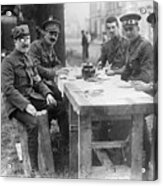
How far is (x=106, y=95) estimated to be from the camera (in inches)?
85.4

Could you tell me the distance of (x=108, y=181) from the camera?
7.18ft

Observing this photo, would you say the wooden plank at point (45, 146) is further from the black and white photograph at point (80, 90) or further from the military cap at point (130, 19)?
the military cap at point (130, 19)

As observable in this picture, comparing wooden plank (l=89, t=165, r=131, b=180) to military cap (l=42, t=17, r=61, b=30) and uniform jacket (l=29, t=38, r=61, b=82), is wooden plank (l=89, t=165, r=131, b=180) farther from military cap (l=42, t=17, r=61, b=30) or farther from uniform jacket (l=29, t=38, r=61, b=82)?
military cap (l=42, t=17, r=61, b=30)

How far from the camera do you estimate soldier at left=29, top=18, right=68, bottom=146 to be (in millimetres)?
2229

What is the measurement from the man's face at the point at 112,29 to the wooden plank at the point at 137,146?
1.06 ft

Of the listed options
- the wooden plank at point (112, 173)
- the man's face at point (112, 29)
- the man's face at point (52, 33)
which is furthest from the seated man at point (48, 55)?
the wooden plank at point (112, 173)

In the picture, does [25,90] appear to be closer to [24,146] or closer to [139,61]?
[24,146]

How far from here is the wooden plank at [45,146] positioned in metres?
2.25

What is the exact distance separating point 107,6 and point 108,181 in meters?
0.68

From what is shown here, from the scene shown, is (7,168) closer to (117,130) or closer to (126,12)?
(117,130)

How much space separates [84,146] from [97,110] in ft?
0.50

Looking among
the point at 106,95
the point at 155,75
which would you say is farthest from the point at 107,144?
the point at 155,75

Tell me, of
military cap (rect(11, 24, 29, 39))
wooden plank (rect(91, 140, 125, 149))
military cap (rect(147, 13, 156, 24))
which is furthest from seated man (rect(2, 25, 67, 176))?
military cap (rect(147, 13, 156, 24))

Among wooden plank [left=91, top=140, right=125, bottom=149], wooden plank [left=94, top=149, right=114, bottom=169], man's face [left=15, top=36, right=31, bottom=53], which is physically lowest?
wooden plank [left=94, top=149, right=114, bottom=169]
